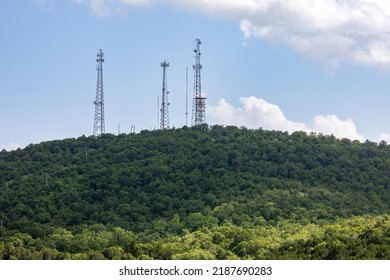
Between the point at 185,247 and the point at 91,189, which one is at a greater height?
the point at 91,189

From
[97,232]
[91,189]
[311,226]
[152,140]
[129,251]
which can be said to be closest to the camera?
[129,251]

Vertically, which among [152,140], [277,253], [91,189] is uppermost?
[152,140]

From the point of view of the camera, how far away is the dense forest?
84500 millimetres

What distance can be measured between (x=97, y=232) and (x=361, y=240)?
39.8 meters

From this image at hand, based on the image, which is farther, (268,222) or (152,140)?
(152,140)

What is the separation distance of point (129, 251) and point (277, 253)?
15.2 meters

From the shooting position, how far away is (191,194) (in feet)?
372

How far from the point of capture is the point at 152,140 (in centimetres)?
13362

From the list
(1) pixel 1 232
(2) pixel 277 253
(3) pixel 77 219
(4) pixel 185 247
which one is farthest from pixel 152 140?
(2) pixel 277 253

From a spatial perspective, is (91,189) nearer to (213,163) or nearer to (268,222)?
(213,163)

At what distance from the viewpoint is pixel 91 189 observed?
116 meters

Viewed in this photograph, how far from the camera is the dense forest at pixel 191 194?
8450 cm

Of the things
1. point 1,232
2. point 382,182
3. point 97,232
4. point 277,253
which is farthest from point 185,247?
point 382,182

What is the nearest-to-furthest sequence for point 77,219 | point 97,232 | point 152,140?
point 97,232
point 77,219
point 152,140
